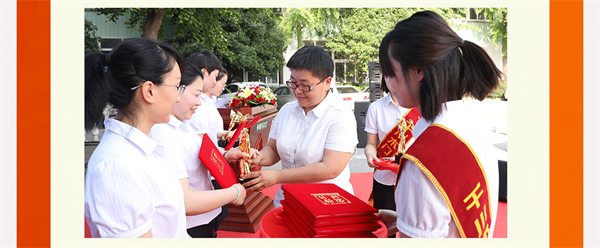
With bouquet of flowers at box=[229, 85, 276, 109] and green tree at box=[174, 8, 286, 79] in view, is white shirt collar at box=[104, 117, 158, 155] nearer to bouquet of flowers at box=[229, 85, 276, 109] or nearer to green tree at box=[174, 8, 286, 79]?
bouquet of flowers at box=[229, 85, 276, 109]

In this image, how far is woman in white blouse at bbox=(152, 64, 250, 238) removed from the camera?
1.51 metres

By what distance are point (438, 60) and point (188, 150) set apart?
46.7 inches

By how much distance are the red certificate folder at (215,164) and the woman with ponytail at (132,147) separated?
0.32 meters

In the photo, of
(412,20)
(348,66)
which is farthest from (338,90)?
(412,20)

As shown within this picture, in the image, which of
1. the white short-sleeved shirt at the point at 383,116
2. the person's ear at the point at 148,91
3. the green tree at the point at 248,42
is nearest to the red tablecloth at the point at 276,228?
the person's ear at the point at 148,91

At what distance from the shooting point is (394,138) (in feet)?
9.10

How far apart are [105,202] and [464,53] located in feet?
→ 3.61

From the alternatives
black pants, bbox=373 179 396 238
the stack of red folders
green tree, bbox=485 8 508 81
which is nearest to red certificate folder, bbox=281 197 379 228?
the stack of red folders

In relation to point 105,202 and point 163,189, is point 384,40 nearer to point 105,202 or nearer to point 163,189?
point 163,189

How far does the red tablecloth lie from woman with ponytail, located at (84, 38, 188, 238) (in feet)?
0.95

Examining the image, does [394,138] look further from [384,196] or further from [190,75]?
[190,75]

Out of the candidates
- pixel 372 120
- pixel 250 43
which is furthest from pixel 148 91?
pixel 250 43

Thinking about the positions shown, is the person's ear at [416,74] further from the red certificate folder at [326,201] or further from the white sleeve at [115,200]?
the white sleeve at [115,200]

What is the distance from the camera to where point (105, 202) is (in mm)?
1090
